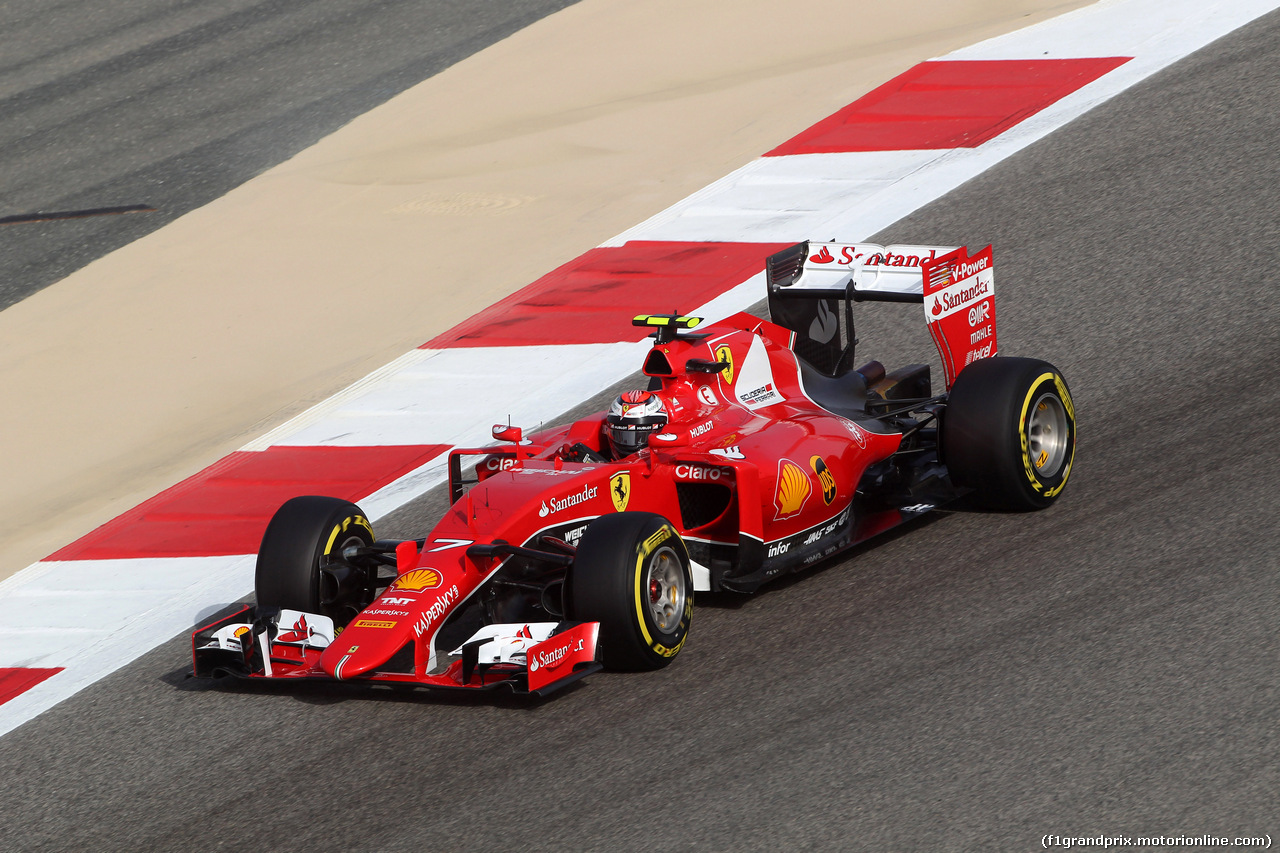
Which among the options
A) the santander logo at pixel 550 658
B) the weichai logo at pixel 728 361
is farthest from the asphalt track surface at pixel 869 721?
the weichai logo at pixel 728 361

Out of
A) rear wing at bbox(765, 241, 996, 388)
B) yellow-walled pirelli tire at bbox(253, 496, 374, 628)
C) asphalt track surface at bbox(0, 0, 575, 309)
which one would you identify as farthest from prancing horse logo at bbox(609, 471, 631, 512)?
asphalt track surface at bbox(0, 0, 575, 309)

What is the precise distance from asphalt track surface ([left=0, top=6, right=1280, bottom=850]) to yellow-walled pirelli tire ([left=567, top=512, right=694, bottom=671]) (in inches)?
6.3

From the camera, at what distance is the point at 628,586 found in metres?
6.41

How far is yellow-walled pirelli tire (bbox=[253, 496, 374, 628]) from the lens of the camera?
7.16m

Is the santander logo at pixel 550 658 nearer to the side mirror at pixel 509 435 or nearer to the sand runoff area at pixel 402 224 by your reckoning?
the side mirror at pixel 509 435

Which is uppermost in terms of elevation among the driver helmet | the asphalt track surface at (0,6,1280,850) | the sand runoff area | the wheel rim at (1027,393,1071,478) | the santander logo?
the sand runoff area

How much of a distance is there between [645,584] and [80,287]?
9731 millimetres

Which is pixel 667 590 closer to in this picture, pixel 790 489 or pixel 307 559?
pixel 790 489

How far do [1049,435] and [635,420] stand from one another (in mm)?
2198

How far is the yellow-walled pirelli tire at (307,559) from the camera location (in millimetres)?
7164

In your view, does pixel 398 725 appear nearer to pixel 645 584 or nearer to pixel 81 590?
pixel 645 584

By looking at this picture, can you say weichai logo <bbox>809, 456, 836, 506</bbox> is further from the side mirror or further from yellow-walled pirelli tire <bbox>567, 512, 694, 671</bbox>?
the side mirror

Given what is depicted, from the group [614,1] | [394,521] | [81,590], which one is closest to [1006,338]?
[394,521]

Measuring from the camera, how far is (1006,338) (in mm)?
10438
